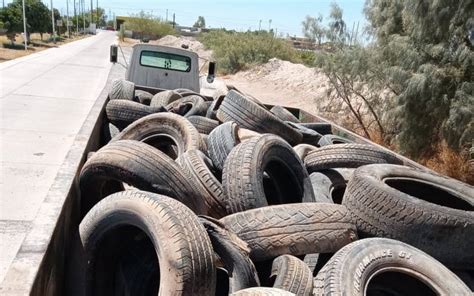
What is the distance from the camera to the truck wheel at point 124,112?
4.96 metres

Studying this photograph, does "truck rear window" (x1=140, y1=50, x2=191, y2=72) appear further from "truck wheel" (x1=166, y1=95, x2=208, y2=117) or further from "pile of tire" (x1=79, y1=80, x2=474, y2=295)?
"pile of tire" (x1=79, y1=80, x2=474, y2=295)

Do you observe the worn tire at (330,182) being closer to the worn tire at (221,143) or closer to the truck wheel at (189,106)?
the worn tire at (221,143)

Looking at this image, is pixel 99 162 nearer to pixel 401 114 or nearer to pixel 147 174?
pixel 147 174

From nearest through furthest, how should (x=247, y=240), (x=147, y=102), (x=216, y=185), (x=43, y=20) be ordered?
(x=247, y=240), (x=216, y=185), (x=147, y=102), (x=43, y=20)

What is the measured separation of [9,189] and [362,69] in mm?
9971

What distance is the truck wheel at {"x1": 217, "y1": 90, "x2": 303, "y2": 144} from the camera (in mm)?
4461

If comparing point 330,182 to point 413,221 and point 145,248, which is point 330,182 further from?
point 145,248

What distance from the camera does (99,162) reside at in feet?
9.20

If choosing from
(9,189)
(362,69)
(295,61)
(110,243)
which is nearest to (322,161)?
(110,243)

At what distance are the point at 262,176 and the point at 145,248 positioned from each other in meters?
1.12

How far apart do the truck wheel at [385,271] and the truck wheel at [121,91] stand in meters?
4.08

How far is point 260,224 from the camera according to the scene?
2727mm

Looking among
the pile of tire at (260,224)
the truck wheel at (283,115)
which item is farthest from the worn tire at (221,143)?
the truck wheel at (283,115)

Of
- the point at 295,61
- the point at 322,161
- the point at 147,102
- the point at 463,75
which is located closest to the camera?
the point at 322,161
